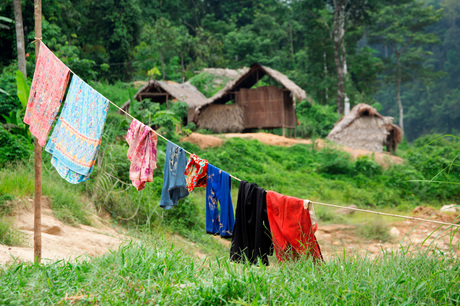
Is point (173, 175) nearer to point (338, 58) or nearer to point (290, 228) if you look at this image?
point (290, 228)

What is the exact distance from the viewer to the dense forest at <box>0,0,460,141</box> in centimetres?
2084

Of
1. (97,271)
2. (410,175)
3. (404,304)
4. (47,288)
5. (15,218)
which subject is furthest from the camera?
(410,175)

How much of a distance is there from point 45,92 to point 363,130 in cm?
1500

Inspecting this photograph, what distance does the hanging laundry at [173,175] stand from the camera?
13.2 feet

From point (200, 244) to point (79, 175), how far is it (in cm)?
342

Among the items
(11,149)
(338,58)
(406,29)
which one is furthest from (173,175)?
(406,29)

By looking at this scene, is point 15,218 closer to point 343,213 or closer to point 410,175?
point 343,213

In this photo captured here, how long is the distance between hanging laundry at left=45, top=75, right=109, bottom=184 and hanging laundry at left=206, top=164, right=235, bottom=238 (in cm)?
104

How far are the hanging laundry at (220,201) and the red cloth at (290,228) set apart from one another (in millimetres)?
538

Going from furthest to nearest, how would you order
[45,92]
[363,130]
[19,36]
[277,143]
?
1. [363,130]
2. [277,143]
3. [19,36]
4. [45,92]

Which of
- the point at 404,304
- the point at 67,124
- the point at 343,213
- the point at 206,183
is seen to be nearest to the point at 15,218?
the point at 67,124

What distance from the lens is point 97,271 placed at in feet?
10.6

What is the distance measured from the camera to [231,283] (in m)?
2.86

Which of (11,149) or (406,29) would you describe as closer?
(11,149)
